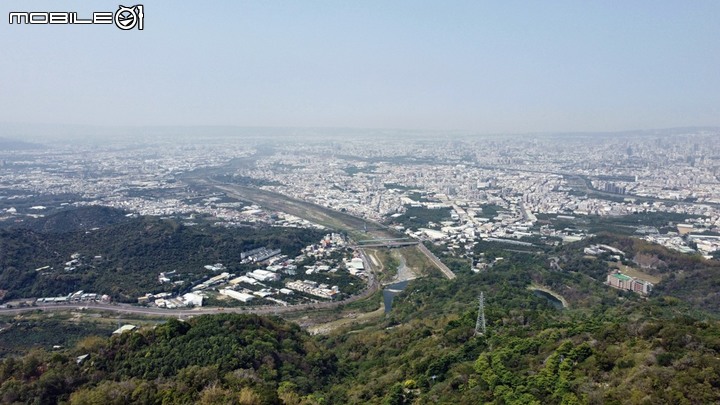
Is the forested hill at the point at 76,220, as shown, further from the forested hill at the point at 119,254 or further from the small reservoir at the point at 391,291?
the small reservoir at the point at 391,291

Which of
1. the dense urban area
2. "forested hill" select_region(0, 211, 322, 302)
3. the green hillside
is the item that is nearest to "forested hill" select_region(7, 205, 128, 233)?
the dense urban area

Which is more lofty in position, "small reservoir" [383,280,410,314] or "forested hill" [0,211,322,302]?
"forested hill" [0,211,322,302]

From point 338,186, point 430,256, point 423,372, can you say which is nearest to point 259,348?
point 423,372

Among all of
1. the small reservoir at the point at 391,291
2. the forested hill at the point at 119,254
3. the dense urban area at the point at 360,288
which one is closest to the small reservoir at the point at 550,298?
the dense urban area at the point at 360,288

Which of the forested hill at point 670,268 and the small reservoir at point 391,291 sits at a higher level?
the forested hill at point 670,268

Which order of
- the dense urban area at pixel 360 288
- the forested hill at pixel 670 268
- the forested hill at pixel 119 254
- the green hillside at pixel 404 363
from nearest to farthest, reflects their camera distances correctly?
the green hillside at pixel 404 363 → the dense urban area at pixel 360 288 → the forested hill at pixel 670 268 → the forested hill at pixel 119 254

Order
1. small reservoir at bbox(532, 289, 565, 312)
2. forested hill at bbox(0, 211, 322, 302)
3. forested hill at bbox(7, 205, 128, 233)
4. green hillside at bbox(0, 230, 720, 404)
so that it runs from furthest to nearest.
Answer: forested hill at bbox(7, 205, 128, 233), forested hill at bbox(0, 211, 322, 302), small reservoir at bbox(532, 289, 565, 312), green hillside at bbox(0, 230, 720, 404)

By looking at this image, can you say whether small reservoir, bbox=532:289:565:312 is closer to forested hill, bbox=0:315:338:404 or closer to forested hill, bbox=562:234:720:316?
forested hill, bbox=562:234:720:316

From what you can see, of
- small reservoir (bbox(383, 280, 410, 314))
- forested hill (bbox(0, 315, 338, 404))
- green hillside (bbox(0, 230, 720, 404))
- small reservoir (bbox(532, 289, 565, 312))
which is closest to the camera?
green hillside (bbox(0, 230, 720, 404))

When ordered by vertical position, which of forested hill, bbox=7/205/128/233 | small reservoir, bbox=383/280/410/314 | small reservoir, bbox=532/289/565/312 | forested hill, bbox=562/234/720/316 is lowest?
small reservoir, bbox=383/280/410/314
